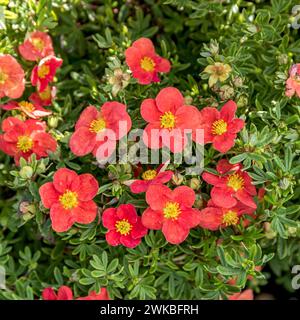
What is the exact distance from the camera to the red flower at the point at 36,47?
249cm

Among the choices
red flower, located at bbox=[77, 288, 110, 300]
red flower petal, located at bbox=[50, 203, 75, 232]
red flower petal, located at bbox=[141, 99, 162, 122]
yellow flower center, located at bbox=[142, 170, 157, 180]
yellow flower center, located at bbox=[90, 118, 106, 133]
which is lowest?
red flower, located at bbox=[77, 288, 110, 300]

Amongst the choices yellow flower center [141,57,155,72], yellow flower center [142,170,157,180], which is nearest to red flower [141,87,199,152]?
yellow flower center [142,170,157,180]

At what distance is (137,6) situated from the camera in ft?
9.84

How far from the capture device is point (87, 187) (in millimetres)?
2230

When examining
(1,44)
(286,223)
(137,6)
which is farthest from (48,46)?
(286,223)

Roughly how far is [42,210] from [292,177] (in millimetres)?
921

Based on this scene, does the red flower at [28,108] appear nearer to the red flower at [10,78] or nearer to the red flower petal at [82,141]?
the red flower at [10,78]

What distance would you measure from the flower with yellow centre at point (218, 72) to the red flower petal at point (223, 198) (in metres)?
0.41

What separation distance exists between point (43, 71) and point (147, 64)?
0.44 metres

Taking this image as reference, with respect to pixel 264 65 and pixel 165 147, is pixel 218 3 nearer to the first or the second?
pixel 264 65

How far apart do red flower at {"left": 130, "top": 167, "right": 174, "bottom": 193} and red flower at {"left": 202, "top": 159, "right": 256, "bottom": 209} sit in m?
0.16

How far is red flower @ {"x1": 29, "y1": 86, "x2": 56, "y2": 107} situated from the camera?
256 centimetres

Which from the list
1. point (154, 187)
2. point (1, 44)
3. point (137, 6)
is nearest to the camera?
point (154, 187)

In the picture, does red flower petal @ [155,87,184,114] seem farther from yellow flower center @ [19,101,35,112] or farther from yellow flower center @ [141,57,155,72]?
yellow flower center @ [19,101,35,112]
